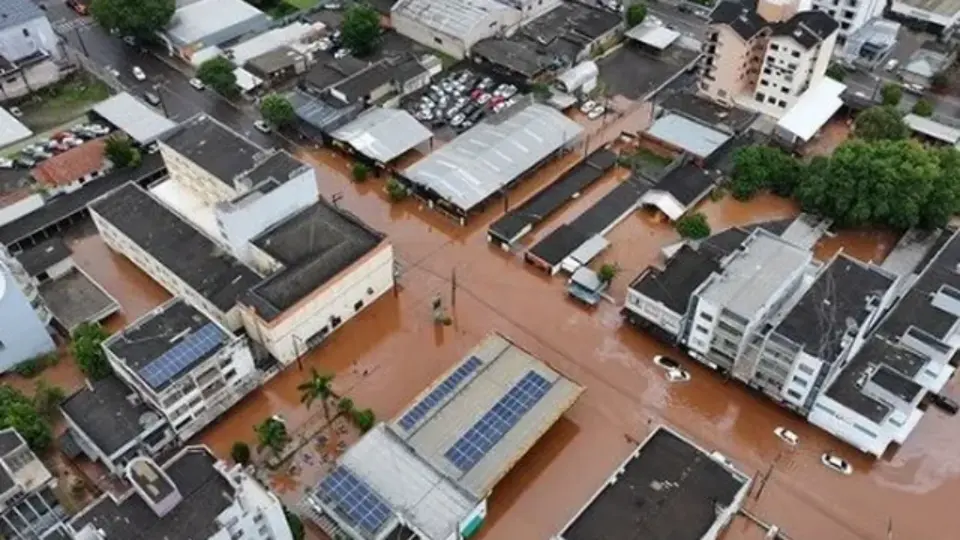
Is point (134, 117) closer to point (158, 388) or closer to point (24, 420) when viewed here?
point (24, 420)

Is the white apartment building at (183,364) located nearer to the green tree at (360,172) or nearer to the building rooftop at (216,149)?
the building rooftop at (216,149)

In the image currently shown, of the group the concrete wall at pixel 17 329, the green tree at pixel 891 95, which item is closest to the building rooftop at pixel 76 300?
the concrete wall at pixel 17 329

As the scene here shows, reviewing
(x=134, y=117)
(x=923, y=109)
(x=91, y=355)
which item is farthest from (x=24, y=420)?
(x=923, y=109)

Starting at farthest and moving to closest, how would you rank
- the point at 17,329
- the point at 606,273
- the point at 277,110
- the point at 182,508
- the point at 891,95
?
the point at 891,95
the point at 277,110
the point at 606,273
the point at 17,329
the point at 182,508

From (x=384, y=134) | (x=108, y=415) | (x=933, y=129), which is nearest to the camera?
(x=108, y=415)

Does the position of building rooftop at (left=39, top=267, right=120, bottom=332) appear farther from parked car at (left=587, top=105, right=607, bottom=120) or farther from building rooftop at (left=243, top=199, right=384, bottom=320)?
parked car at (left=587, top=105, right=607, bottom=120)

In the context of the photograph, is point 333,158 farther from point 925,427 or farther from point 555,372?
point 925,427
